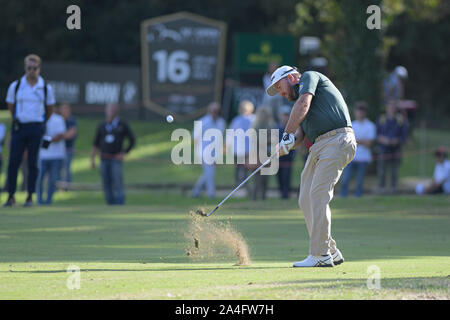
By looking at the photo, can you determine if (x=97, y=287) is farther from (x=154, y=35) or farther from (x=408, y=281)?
(x=154, y=35)

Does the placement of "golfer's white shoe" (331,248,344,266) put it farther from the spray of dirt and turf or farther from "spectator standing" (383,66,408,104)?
"spectator standing" (383,66,408,104)

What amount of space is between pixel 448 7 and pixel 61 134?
28820mm

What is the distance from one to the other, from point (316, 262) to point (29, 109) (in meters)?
Answer: 7.56

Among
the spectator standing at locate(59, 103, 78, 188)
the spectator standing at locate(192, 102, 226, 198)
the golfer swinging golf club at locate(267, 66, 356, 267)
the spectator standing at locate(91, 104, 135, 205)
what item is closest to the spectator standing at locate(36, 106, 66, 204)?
the spectator standing at locate(91, 104, 135, 205)

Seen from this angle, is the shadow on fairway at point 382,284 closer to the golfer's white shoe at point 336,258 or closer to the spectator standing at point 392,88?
the golfer's white shoe at point 336,258

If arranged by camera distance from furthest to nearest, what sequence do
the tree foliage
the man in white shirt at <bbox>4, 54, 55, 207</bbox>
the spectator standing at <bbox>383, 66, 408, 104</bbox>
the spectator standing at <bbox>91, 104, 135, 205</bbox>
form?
the spectator standing at <bbox>383, 66, 408, 104</bbox> < the tree foliage < the spectator standing at <bbox>91, 104, 135, 205</bbox> < the man in white shirt at <bbox>4, 54, 55, 207</bbox>

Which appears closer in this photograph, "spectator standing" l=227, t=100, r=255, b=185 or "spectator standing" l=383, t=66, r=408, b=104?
"spectator standing" l=227, t=100, r=255, b=185

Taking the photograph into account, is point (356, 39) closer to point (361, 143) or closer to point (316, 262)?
point (361, 143)

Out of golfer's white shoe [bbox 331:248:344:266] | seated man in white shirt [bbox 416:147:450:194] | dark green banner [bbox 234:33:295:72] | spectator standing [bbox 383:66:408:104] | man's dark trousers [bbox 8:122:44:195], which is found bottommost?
seated man in white shirt [bbox 416:147:450:194]

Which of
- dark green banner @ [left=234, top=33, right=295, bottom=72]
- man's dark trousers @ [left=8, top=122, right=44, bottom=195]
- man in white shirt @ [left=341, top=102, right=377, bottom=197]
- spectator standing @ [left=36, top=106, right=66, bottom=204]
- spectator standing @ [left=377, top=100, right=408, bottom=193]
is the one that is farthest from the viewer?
dark green banner @ [left=234, top=33, right=295, bottom=72]

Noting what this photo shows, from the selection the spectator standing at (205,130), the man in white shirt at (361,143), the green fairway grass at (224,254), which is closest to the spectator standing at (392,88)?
the man in white shirt at (361,143)

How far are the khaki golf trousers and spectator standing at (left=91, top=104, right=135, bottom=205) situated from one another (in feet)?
36.8

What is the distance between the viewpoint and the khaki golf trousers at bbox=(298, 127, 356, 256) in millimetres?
9867

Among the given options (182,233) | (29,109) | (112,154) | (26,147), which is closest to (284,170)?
(112,154)
